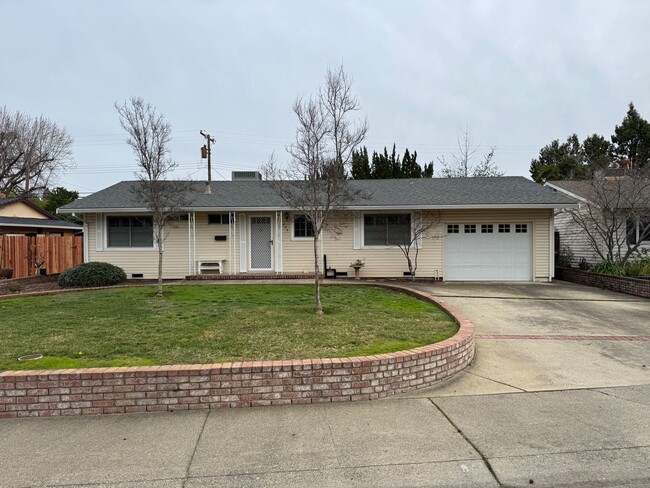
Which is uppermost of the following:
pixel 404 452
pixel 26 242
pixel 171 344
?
pixel 26 242

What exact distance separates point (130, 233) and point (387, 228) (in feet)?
28.1

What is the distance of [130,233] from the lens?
14.2 m

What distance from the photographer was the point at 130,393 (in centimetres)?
404

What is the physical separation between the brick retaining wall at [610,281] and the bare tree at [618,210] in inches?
35.7

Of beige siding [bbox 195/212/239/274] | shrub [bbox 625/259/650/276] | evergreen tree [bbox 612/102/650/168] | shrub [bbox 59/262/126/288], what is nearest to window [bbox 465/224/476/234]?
shrub [bbox 625/259/650/276]

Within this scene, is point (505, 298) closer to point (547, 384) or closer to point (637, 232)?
point (547, 384)

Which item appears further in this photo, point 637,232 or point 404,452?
point 637,232

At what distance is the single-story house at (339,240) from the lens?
45.8 feet

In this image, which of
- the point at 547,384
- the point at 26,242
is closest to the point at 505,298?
the point at 547,384

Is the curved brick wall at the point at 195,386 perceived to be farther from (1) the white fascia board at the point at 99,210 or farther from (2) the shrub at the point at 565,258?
(2) the shrub at the point at 565,258

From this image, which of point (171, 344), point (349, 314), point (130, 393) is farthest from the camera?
point (349, 314)

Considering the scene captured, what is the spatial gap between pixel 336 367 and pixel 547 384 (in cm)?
241

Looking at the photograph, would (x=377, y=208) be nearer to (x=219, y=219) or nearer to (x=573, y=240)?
(x=219, y=219)

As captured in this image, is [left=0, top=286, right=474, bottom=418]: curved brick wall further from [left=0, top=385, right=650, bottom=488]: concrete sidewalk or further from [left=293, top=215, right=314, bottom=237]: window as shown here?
[left=293, top=215, right=314, bottom=237]: window
